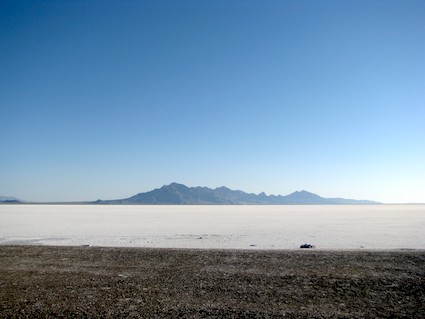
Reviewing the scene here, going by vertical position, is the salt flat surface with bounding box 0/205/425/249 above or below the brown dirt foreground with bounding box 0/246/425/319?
below

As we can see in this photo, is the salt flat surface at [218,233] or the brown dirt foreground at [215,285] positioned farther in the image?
the salt flat surface at [218,233]

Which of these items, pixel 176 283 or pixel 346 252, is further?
pixel 346 252

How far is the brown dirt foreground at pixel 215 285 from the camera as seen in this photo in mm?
6449

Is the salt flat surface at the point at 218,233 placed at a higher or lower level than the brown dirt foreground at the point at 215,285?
lower

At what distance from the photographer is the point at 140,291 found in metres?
7.45

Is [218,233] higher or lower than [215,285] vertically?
lower

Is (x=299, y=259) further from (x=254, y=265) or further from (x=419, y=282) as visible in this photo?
(x=419, y=282)

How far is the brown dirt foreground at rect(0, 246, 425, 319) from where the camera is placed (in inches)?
254

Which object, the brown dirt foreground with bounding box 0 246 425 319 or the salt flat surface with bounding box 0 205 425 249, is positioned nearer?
the brown dirt foreground with bounding box 0 246 425 319

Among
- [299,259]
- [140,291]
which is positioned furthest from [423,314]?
[140,291]

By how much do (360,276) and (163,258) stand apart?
214 inches

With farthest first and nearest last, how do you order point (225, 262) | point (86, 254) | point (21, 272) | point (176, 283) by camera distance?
point (86, 254) → point (225, 262) → point (21, 272) → point (176, 283)

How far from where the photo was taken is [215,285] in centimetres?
775

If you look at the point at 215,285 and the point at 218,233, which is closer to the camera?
the point at 215,285
